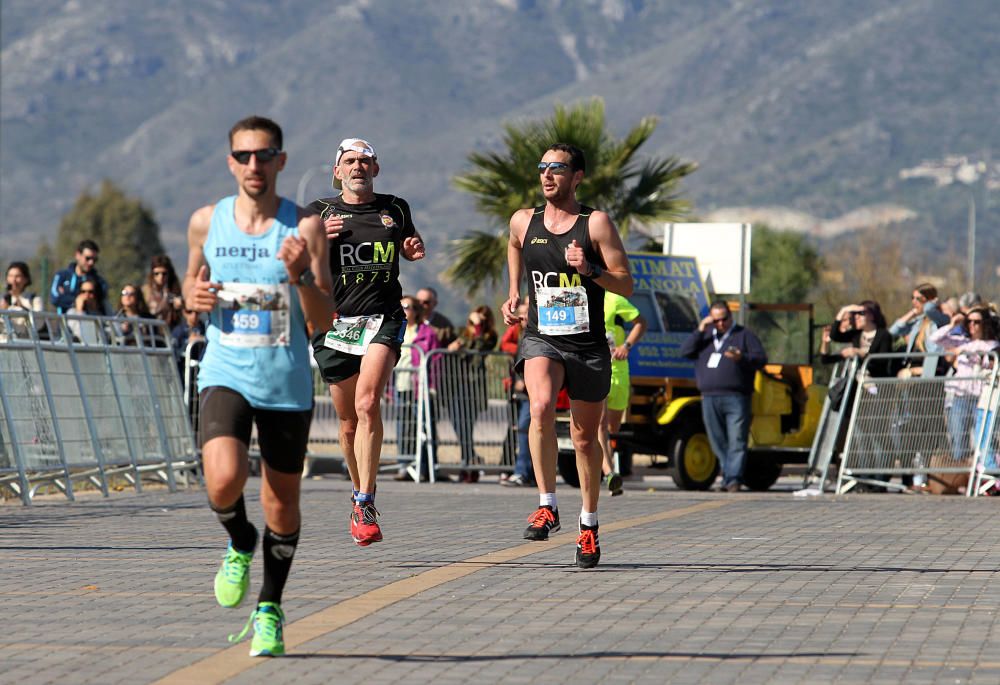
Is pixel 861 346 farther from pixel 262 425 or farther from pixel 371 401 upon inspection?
pixel 262 425

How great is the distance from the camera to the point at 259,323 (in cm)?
692

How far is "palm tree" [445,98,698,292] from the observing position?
3262 cm

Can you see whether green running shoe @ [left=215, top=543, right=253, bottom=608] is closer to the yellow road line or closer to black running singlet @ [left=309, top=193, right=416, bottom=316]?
the yellow road line

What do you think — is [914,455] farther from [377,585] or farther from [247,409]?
[247,409]

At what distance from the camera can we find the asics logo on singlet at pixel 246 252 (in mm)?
6945

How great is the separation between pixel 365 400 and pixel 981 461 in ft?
27.2

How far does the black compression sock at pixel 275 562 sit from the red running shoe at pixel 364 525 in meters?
3.55

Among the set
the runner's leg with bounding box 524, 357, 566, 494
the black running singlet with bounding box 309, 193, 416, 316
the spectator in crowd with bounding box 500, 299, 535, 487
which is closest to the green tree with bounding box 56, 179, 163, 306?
the spectator in crowd with bounding box 500, 299, 535, 487

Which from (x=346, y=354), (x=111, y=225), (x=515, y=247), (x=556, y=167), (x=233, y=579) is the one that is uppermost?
(x=111, y=225)

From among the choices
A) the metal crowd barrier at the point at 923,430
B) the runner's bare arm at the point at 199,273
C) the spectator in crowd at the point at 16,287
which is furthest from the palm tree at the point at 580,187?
the runner's bare arm at the point at 199,273

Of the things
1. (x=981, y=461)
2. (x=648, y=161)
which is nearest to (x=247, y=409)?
(x=981, y=461)

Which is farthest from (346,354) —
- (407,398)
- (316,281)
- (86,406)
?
(407,398)

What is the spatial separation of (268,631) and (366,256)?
4.22 metres

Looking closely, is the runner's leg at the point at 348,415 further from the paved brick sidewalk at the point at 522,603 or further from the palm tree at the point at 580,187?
the palm tree at the point at 580,187
